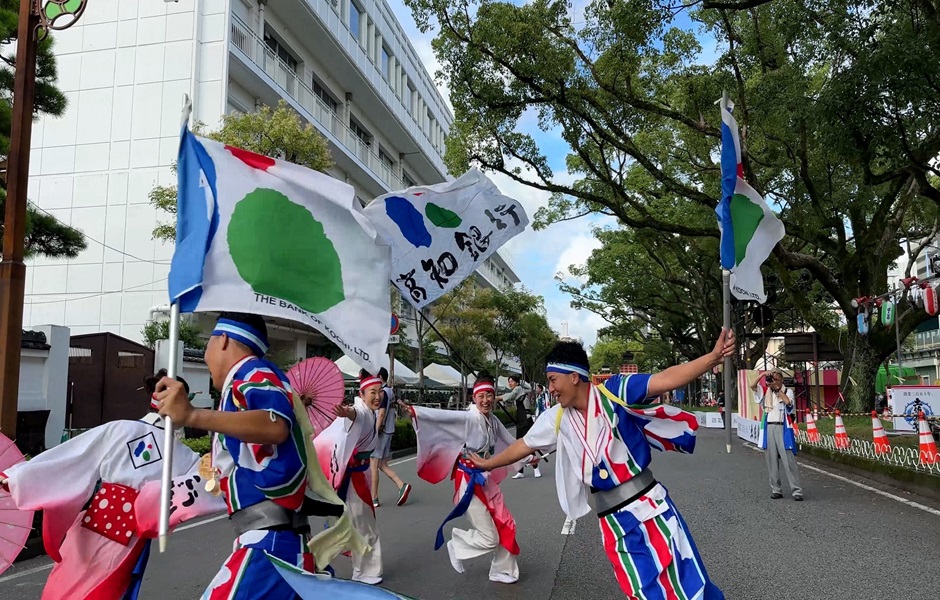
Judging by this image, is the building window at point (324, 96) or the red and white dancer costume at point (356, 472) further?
the building window at point (324, 96)

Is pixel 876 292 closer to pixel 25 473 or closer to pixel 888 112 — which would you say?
pixel 888 112

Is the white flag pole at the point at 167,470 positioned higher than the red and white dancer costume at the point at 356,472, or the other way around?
the white flag pole at the point at 167,470

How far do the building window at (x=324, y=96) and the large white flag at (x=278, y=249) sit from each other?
2492 centimetres

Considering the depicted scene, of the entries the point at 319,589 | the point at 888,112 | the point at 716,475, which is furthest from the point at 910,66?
the point at 319,589

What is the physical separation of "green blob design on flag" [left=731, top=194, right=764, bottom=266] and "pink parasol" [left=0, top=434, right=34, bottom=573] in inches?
145

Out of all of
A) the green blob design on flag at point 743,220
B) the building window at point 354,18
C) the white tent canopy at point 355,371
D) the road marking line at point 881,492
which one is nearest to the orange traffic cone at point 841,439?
the road marking line at point 881,492

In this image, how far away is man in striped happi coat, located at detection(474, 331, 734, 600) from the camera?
324 centimetres

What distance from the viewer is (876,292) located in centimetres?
1875

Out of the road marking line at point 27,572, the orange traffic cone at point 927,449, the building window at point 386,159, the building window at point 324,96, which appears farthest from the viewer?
the building window at point 386,159

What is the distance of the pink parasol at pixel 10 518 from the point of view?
3267 mm

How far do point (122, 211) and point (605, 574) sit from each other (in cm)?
→ 2139

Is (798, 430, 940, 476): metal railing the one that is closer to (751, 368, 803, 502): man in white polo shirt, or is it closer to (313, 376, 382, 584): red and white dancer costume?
(751, 368, 803, 502): man in white polo shirt

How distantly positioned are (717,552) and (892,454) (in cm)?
715

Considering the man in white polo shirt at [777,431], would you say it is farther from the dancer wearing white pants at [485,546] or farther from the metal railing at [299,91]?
the metal railing at [299,91]
